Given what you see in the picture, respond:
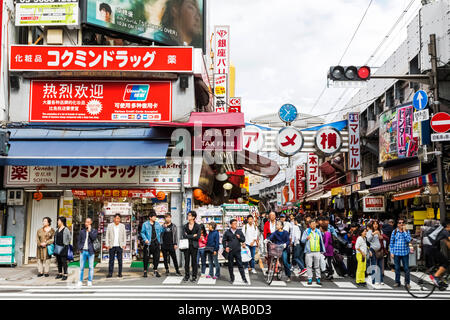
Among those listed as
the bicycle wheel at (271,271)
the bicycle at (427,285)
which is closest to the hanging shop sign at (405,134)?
the bicycle at (427,285)

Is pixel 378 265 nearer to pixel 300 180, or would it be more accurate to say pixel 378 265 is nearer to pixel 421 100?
pixel 421 100

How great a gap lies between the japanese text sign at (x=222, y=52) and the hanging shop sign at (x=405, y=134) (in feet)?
31.0

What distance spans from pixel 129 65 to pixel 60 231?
275 inches

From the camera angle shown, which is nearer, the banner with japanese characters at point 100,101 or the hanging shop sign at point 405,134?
the banner with japanese characters at point 100,101

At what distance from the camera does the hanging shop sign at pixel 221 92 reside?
24734 mm

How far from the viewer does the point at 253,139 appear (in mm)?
20875

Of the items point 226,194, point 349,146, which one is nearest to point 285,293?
point 349,146

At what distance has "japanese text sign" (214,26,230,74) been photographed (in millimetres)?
25031

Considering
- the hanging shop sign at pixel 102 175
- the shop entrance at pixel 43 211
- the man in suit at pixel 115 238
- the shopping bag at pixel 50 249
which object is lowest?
the shopping bag at pixel 50 249

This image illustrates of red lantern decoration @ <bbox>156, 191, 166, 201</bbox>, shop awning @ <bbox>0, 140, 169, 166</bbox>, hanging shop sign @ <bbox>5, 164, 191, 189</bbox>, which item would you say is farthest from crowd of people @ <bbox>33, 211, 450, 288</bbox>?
hanging shop sign @ <bbox>5, 164, 191, 189</bbox>

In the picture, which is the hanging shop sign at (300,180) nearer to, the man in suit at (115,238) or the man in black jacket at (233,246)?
the man in black jacket at (233,246)

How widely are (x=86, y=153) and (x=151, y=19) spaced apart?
7216 millimetres

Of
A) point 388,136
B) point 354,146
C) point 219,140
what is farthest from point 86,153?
point 354,146

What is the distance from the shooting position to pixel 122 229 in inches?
566
